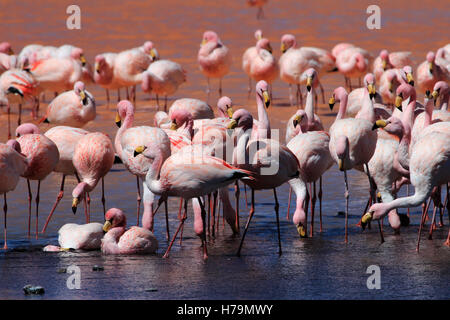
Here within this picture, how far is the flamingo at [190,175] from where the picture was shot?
7.48 meters

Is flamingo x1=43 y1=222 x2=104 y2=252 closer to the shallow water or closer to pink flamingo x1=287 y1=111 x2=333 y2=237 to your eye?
the shallow water

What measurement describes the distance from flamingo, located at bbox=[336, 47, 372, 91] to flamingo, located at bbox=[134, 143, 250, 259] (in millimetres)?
9742

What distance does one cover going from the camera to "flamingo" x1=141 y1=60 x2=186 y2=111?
15.7 meters

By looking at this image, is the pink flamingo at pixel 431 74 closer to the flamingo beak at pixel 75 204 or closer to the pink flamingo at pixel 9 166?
the flamingo beak at pixel 75 204

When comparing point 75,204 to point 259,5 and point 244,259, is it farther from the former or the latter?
point 259,5

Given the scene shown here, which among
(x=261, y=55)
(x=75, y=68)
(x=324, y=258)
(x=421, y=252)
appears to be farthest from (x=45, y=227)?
(x=261, y=55)

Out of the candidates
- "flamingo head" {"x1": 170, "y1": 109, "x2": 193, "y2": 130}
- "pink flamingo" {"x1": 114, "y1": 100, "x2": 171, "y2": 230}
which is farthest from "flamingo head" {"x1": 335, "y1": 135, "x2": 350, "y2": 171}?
"flamingo head" {"x1": 170, "y1": 109, "x2": 193, "y2": 130}

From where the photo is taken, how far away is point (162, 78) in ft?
51.9

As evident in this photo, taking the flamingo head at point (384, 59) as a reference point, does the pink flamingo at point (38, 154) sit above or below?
below

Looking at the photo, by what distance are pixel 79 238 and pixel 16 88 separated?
7085mm

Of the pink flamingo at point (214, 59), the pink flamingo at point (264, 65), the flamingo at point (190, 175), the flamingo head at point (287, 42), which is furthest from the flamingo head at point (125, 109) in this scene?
the flamingo head at point (287, 42)

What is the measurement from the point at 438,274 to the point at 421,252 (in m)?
0.80

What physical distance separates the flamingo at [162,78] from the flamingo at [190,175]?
26.6ft

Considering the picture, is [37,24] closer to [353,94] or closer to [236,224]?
[353,94]
